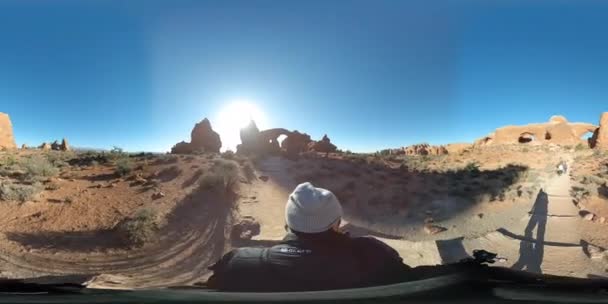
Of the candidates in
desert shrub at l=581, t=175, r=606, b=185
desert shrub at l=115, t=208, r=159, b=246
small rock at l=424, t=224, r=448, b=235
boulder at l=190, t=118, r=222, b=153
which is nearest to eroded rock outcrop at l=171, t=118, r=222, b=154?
boulder at l=190, t=118, r=222, b=153

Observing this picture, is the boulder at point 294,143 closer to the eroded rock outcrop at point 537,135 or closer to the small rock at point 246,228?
the small rock at point 246,228

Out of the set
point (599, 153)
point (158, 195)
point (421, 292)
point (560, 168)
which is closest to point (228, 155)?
point (158, 195)

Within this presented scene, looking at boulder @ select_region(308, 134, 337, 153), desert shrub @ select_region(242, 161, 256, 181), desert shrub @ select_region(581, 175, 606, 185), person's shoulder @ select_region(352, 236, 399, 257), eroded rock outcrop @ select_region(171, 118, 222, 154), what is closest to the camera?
person's shoulder @ select_region(352, 236, 399, 257)

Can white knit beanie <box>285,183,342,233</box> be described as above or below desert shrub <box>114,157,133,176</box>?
below

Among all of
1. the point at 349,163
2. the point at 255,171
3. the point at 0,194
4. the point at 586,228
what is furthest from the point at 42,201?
the point at 586,228

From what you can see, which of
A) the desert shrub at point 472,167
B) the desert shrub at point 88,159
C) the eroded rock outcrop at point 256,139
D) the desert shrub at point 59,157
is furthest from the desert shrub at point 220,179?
the desert shrub at point 472,167

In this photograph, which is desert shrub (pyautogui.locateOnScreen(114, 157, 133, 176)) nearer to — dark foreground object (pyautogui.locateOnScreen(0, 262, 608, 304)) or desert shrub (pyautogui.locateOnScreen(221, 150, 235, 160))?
desert shrub (pyautogui.locateOnScreen(221, 150, 235, 160))
